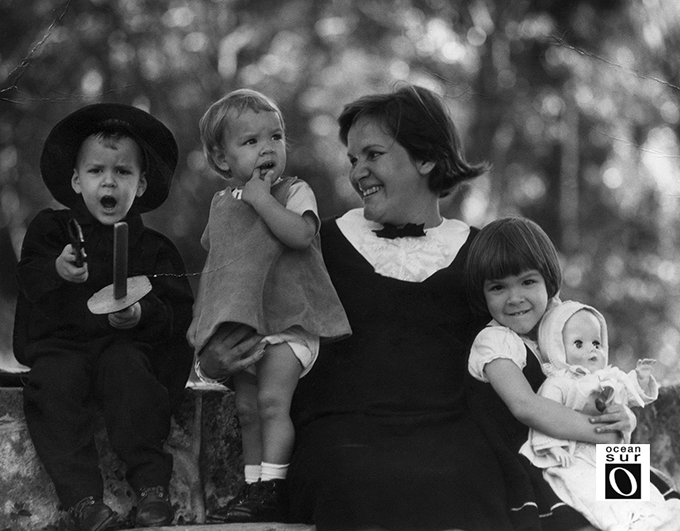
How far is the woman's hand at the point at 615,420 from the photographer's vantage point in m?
2.47

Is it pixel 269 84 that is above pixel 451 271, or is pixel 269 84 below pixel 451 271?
above

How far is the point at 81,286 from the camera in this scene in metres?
2.46

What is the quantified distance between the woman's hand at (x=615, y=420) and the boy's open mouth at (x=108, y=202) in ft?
3.90

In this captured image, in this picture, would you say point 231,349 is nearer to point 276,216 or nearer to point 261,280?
point 261,280

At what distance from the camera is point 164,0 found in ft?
8.19

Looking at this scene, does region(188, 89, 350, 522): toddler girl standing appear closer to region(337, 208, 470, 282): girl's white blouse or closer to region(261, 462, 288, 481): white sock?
region(261, 462, 288, 481): white sock

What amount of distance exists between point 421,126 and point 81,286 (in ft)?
3.13

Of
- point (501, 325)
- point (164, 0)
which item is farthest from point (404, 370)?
point (164, 0)

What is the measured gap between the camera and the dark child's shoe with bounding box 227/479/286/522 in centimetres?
245

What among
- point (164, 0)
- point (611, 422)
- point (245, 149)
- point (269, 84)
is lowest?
point (611, 422)

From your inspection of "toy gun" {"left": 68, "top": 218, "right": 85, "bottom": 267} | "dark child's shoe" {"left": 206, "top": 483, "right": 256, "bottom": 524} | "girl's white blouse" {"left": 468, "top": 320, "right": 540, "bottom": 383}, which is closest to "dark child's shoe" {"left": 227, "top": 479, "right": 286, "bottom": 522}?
"dark child's shoe" {"left": 206, "top": 483, "right": 256, "bottom": 524}

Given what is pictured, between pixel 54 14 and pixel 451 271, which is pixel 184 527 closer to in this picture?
pixel 451 271

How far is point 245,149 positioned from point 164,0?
15.1 inches

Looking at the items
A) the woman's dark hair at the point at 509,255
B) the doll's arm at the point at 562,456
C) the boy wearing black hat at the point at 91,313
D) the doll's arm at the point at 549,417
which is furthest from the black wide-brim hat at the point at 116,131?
the doll's arm at the point at 562,456
